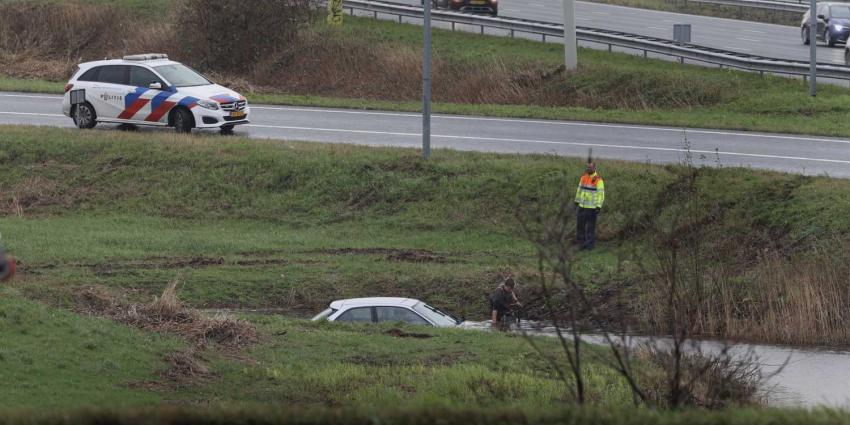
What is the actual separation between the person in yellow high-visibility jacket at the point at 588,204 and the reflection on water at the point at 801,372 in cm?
319

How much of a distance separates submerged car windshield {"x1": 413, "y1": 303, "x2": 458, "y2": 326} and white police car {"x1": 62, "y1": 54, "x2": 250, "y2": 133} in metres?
11.8

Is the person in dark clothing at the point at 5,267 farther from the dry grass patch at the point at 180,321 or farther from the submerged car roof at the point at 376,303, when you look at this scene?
the submerged car roof at the point at 376,303

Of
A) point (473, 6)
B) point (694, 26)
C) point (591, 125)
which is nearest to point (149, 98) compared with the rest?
point (591, 125)

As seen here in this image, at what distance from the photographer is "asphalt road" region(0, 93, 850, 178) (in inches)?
1041

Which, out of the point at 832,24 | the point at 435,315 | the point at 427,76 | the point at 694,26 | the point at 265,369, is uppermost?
the point at 694,26

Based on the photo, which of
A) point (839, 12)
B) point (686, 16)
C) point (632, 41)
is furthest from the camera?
point (686, 16)

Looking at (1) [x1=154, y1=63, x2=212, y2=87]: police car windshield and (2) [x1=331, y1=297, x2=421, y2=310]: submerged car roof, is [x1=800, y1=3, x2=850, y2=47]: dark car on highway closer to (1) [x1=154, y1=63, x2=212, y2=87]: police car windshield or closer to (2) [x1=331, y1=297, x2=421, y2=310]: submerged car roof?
(1) [x1=154, y1=63, x2=212, y2=87]: police car windshield

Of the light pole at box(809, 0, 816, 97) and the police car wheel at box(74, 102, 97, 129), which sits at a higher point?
the light pole at box(809, 0, 816, 97)

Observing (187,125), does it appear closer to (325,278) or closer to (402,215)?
(402,215)

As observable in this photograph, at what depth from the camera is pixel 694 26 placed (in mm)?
51344

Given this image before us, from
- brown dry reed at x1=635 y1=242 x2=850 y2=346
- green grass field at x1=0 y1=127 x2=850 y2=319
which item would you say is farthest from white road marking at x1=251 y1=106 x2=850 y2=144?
brown dry reed at x1=635 y1=242 x2=850 y2=346

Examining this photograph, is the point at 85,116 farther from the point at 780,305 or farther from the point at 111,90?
the point at 780,305

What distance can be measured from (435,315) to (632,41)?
23083mm

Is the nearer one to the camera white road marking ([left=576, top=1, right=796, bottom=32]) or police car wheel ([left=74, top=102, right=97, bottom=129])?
police car wheel ([left=74, top=102, right=97, bottom=129])
